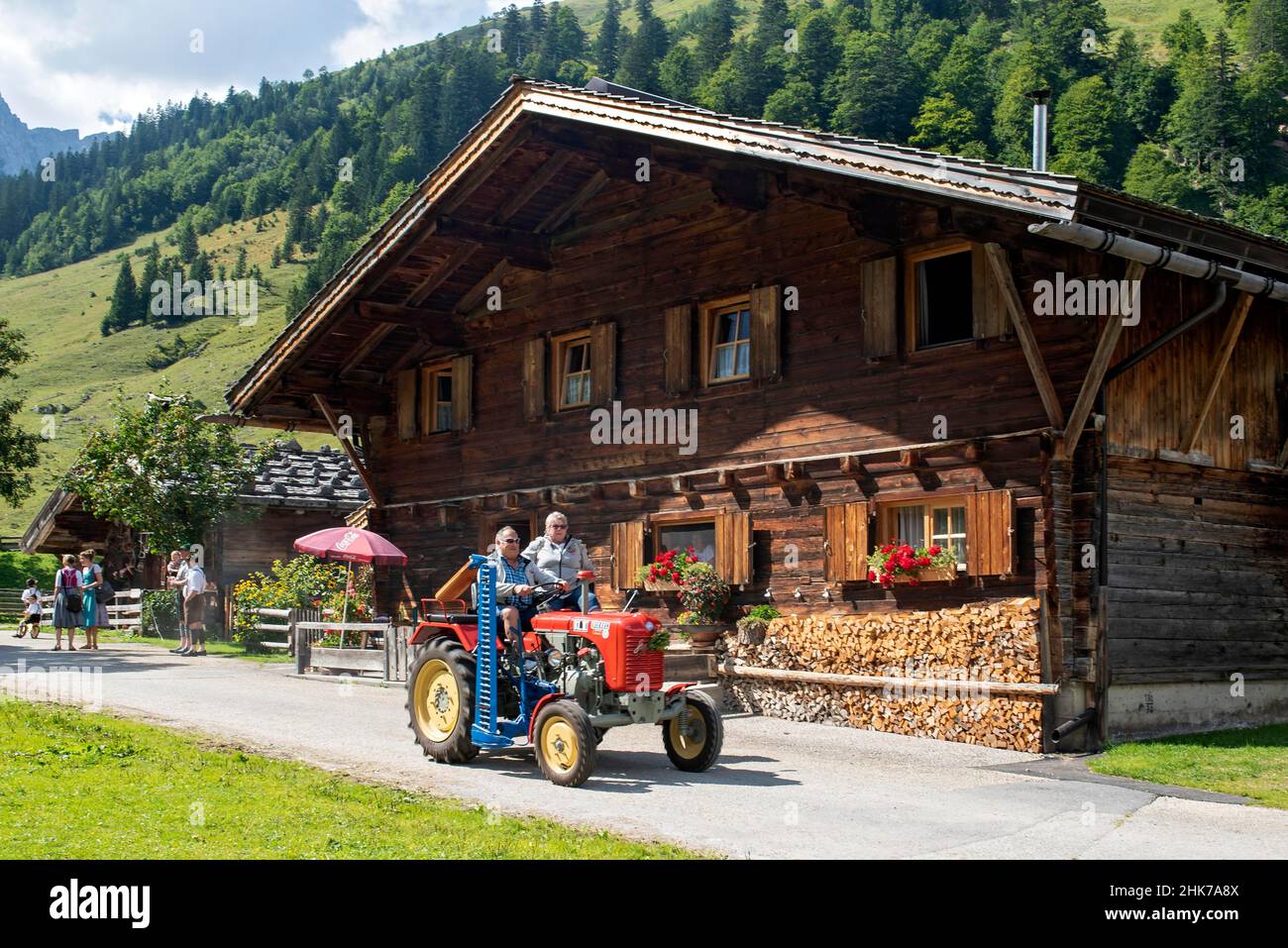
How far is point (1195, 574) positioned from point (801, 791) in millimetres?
7360

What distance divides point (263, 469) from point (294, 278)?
10446cm

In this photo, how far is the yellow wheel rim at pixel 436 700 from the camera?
461 inches

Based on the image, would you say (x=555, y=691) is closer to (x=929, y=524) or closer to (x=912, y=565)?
(x=912, y=565)

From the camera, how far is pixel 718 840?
332 inches

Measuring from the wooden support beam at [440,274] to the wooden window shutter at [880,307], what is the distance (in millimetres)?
7417

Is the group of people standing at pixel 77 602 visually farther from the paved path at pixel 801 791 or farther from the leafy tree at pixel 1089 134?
the leafy tree at pixel 1089 134

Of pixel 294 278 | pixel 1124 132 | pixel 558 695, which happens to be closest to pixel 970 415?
pixel 558 695

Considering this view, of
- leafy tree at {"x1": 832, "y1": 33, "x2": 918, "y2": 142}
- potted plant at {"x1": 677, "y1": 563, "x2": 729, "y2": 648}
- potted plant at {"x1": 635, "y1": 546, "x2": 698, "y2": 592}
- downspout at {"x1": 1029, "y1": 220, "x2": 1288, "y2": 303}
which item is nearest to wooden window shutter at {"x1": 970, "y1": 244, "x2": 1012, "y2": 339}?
downspout at {"x1": 1029, "y1": 220, "x2": 1288, "y2": 303}

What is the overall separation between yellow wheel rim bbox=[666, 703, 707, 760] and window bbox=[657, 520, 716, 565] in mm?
6290

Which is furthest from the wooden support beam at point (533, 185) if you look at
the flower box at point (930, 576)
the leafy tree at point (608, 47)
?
the leafy tree at point (608, 47)

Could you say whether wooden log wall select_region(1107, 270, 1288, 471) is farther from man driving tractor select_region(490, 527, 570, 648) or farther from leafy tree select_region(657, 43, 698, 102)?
leafy tree select_region(657, 43, 698, 102)

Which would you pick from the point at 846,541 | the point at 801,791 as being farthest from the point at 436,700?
the point at 846,541

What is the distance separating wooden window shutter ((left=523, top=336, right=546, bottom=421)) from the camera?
20.6 meters

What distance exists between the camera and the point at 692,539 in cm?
1831
